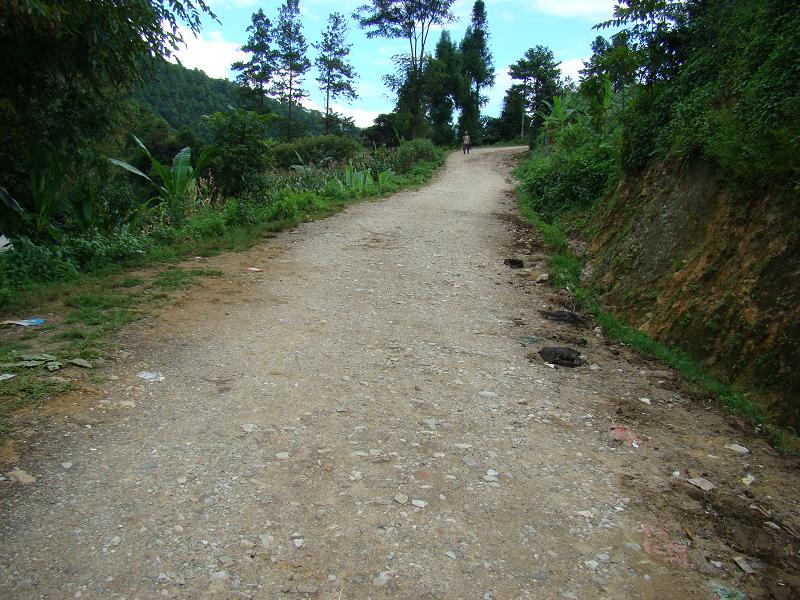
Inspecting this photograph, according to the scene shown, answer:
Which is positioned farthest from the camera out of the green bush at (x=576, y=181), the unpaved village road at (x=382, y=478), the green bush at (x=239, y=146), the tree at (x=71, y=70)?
the green bush at (x=576, y=181)

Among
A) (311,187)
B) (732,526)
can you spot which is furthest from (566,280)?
(311,187)

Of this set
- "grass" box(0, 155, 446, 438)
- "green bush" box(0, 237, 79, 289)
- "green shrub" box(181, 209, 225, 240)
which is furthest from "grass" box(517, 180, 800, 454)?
"green bush" box(0, 237, 79, 289)

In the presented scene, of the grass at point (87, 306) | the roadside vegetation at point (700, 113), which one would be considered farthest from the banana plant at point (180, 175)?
the roadside vegetation at point (700, 113)

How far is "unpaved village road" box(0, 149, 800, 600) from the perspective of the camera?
257 centimetres

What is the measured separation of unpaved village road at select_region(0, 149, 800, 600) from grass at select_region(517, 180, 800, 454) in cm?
15

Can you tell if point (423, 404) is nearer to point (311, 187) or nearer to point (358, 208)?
point (358, 208)

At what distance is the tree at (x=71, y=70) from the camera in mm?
5891

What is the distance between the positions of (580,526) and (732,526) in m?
0.87

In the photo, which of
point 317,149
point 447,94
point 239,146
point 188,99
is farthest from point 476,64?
point 239,146

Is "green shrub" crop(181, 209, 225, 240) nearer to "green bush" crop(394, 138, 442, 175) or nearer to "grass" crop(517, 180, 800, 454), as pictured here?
"grass" crop(517, 180, 800, 454)

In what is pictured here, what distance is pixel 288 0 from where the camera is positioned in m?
43.4

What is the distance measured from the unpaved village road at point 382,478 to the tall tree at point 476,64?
45574mm

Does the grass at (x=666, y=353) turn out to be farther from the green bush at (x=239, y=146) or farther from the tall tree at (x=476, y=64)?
the tall tree at (x=476, y=64)

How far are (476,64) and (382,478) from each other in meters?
51.9
